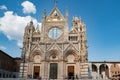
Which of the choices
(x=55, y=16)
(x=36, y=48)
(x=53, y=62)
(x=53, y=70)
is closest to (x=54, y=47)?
(x=53, y=62)

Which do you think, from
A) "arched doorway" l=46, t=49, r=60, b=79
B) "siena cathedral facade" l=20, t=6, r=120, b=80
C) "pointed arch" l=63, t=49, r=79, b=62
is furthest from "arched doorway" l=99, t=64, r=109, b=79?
"arched doorway" l=46, t=49, r=60, b=79

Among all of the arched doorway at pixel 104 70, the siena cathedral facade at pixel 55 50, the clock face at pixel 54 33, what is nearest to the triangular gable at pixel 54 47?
the siena cathedral facade at pixel 55 50

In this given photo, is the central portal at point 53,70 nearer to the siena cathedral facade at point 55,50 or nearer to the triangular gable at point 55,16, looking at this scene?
the siena cathedral facade at point 55,50

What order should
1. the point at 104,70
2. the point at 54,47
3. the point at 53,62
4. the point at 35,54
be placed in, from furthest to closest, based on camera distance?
the point at 104,70 → the point at 35,54 → the point at 54,47 → the point at 53,62

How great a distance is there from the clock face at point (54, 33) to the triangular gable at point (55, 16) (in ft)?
8.37

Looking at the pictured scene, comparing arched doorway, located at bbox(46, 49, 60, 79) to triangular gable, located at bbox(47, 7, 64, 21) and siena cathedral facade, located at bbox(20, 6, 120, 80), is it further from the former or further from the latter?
triangular gable, located at bbox(47, 7, 64, 21)

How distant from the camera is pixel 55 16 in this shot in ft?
129

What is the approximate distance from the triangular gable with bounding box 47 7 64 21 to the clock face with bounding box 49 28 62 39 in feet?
8.37

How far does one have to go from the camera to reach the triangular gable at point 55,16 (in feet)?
128

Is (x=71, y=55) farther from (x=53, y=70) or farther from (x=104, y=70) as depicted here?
(x=104, y=70)

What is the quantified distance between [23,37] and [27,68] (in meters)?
7.18

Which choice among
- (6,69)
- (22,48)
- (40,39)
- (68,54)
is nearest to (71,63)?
(68,54)

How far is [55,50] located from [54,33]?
13.3ft

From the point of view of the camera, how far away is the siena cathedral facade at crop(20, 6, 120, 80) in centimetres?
3509
